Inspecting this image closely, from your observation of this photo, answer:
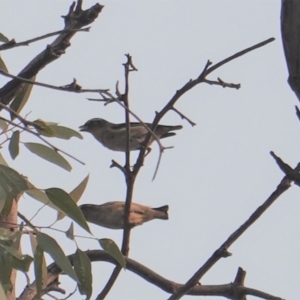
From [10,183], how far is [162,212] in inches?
113

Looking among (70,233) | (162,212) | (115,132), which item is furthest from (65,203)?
(115,132)

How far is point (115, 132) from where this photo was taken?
6.12 meters

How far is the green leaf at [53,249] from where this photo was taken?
2.32m

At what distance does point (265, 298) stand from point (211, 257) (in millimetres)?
204

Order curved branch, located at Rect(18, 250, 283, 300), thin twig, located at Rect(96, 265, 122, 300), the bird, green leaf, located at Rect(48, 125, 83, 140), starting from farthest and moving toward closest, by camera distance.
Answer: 1. the bird
2. green leaf, located at Rect(48, 125, 83, 140)
3. thin twig, located at Rect(96, 265, 122, 300)
4. curved branch, located at Rect(18, 250, 283, 300)

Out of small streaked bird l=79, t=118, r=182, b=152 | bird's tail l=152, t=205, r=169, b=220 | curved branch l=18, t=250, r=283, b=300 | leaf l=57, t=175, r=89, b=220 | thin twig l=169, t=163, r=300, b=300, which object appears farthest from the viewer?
small streaked bird l=79, t=118, r=182, b=152

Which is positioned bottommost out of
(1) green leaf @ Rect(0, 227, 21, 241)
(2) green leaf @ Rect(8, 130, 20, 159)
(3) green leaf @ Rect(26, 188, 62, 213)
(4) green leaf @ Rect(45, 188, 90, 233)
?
(1) green leaf @ Rect(0, 227, 21, 241)

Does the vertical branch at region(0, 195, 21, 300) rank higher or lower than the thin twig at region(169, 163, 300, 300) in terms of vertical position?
higher

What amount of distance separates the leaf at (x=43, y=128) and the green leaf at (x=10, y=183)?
0.45 feet

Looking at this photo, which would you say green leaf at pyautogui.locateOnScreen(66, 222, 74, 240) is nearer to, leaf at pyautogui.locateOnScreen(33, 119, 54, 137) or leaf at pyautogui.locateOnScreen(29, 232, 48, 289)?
leaf at pyautogui.locateOnScreen(29, 232, 48, 289)

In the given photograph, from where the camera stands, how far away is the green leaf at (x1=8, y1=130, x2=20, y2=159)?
2432 millimetres

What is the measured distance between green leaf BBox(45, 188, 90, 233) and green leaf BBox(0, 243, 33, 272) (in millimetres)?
169

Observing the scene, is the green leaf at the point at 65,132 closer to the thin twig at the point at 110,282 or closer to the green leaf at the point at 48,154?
the green leaf at the point at 48,154

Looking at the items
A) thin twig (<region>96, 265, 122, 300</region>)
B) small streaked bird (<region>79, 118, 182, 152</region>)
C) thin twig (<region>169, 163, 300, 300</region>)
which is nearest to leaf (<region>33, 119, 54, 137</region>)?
thin twig (<region>96, 265, 122, 300</region>)
